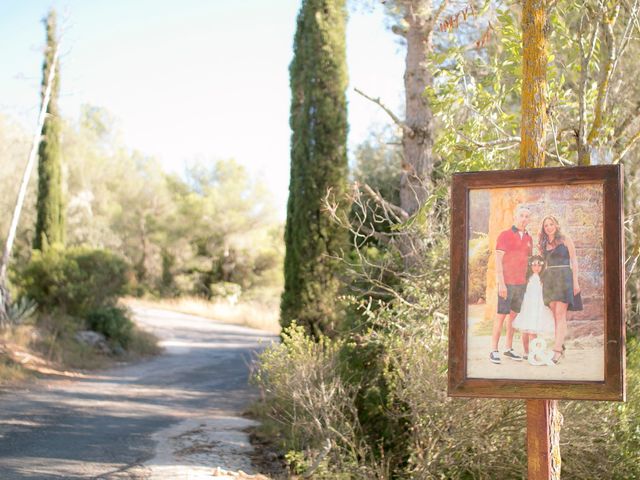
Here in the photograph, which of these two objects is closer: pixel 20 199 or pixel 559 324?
pixel 559 324

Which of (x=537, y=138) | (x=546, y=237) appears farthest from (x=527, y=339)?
(x=537, y=138)

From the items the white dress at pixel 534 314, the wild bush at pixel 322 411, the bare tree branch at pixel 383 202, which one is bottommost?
the wild bush at pixel 322 411

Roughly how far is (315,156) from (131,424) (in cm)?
509

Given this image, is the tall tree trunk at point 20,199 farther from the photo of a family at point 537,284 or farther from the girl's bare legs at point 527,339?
the girl's bare legs at point 527,339

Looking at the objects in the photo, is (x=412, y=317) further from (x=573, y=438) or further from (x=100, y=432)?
(x=100, y=432)

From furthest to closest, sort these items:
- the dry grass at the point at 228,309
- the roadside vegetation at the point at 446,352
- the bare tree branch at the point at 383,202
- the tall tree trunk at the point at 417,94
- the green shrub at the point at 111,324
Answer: the dry grass at the point at 228,309, the green shrub at the point at 111,324, the tall tree trunk at the point at 417,94, the bare tree branch at the point at 383,202, the roadside vegetation at the point at 446,352

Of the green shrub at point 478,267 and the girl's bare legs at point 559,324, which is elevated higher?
the green shrub at point 478,267

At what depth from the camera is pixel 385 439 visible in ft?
24.1

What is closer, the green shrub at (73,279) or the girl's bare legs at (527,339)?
the girl's bare legs at (527,339)

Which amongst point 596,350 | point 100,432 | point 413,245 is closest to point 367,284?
point 413,245

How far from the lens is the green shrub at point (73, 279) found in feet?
60.4

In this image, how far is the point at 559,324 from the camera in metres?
3.89

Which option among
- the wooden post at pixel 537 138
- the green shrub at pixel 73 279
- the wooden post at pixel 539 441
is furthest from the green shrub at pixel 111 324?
the wooden post at pixel 539 441

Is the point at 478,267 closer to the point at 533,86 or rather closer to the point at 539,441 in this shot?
the point at 539,441
